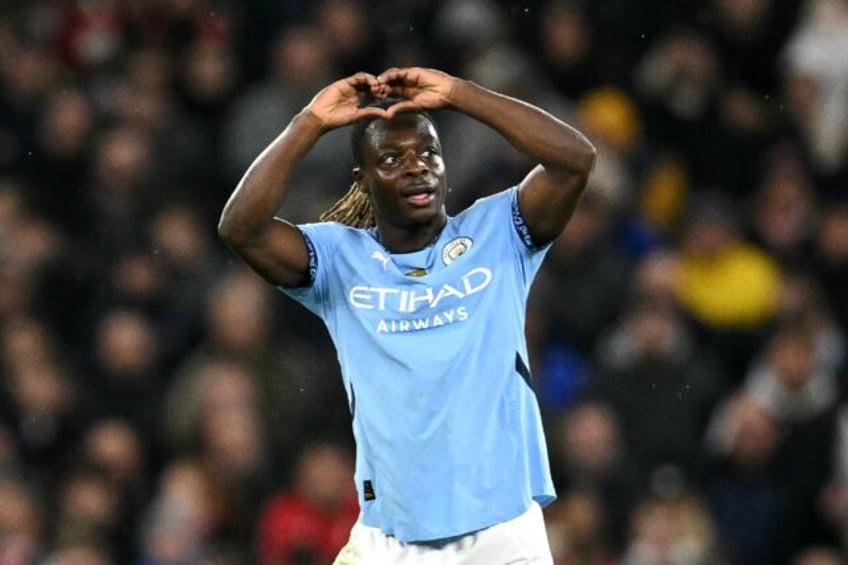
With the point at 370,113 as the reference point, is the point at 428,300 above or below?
below

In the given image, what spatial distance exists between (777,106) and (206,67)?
332 centimetres

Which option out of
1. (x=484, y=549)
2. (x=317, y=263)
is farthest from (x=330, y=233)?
(x=484, y=549)

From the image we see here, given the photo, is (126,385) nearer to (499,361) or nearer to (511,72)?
(511,72)

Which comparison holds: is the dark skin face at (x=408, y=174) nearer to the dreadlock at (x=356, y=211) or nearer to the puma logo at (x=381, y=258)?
the puma logo at (x=381, y=258)

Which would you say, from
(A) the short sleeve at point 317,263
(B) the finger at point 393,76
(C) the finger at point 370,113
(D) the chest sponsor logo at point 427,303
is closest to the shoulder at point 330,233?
(A) the short sleeve at point 317,263

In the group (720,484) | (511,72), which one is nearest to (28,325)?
(511,72)

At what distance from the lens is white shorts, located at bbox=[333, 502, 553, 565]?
593cm

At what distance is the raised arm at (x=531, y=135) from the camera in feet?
19.6

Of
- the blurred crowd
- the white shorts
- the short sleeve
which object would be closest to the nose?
the short sleeve

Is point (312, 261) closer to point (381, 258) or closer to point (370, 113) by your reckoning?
point (381, 258)

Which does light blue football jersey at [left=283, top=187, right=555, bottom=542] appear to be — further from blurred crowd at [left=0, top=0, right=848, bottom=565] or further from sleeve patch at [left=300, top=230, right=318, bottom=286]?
blurred crowd at [left=0, top=0, right=848, bottom=565]

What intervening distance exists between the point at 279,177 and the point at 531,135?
28.5 inches

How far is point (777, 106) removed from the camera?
12.1 metres

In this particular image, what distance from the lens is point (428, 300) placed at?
6027 mm
